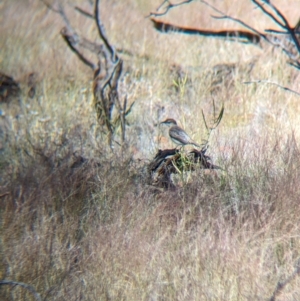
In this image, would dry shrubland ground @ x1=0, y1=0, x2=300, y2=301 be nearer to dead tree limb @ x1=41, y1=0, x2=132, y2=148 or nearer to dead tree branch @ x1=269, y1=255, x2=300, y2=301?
dead tree branch @ x1=269, y1=255, x2=300, y2=301

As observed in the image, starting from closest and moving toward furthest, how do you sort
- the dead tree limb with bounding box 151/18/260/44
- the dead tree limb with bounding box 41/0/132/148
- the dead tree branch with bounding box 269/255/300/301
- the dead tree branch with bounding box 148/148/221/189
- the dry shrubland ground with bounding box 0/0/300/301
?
the dead tree branch with bounding box 269/255/300/301
the dry shrubland ground with bounding box 0/0/300/301
the dead tree branch with bounding box 148/148/221/189
the dead tree limb with bounding box 41/0/132/148
the dead tree limb with bounding box 151/18/260/44

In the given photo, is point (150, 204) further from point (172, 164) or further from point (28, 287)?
point (28, 287)

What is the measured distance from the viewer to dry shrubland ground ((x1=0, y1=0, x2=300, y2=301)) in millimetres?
3326

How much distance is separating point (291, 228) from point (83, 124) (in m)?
2.63

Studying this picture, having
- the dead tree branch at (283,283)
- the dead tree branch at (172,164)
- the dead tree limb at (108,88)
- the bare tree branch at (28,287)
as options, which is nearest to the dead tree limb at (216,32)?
the dead tree limb at (108,88)

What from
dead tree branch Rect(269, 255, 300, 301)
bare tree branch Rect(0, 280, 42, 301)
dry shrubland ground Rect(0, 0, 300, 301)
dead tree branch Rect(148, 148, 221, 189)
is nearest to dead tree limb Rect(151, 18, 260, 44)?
dry shrubland ground Rect(0, 0, 300, 301)

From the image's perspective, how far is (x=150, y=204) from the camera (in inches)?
158

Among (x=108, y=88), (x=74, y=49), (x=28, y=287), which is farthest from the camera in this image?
(x=74, y=49)

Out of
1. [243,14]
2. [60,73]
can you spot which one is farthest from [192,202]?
[243,14]

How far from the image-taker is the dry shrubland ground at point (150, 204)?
3326mm

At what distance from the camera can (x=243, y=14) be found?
27.8 feet

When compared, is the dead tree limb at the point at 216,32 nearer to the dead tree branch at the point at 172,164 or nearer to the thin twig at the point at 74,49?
the thin twig at the point at 74,49

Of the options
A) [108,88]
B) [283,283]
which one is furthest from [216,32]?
[283,283]

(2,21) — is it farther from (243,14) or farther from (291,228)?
(291,228)
